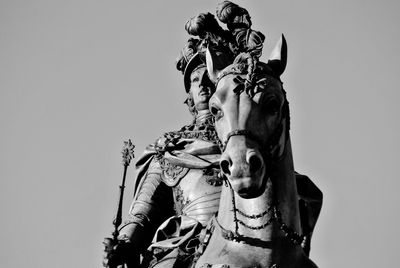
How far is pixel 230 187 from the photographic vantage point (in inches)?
293

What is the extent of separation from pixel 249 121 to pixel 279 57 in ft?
3.98

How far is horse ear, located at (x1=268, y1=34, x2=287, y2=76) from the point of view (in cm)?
786

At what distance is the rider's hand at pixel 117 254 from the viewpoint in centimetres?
920

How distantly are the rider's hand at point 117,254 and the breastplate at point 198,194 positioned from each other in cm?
83

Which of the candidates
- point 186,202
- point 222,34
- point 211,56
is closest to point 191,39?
point 222,34

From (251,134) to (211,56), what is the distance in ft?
4.67

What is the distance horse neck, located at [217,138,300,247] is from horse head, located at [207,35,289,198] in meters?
0.19

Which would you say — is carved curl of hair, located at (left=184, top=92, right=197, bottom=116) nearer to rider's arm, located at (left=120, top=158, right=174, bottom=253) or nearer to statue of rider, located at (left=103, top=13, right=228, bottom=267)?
statue of rider, located at (left=103, top=13, right=228, bottom=267)

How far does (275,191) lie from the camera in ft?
23.8

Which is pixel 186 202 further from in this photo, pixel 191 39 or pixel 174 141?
pixel 191 39

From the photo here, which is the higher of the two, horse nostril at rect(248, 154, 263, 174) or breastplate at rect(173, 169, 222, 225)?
breastplate at rect(173, 169, 222, 225)

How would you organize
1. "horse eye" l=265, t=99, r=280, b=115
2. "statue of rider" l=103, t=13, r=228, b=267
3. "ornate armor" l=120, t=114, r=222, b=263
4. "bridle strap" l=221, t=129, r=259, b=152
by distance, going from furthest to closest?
"ornate armor" l=120, t=114, r=222, b=263, "statue of rider" l=103, t=13, r=228, b=267, "horse eye" l=265, t=99, r=280, b=115, "bridle strap" l=221, t=129, r=259, b=152

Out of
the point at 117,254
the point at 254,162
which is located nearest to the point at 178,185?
the point at 117,254

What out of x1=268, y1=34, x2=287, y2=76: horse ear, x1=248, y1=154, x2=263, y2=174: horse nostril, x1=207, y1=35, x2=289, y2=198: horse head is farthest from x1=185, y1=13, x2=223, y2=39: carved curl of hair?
x1=248, y1=154, x2=263, y2=174: horse nostril
